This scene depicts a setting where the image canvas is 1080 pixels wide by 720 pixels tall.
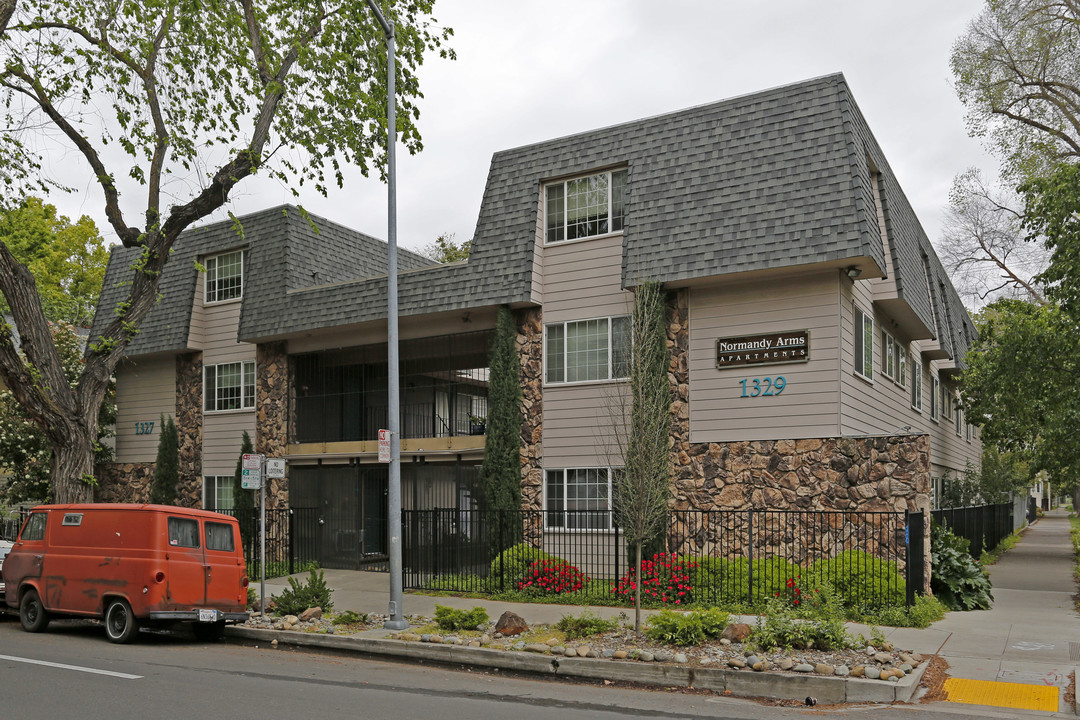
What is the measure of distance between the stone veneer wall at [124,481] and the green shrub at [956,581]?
20865 mm

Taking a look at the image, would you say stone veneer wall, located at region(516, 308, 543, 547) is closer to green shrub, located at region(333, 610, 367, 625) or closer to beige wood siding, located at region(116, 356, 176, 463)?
green shrub, located at region(333, 610, 367, 625)

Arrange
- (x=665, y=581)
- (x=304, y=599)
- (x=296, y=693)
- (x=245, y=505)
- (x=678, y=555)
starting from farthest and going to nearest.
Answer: (x=245, y=505) < (x=678, y=555) < (x=665, y=581) < (x=304, y=599) < (x=296, y=693)

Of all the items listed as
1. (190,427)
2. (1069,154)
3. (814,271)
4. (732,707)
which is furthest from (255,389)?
(1069,154)

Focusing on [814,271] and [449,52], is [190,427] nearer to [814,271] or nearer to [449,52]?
[449,52]

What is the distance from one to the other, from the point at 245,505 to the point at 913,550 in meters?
16.6

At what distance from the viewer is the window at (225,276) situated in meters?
24.6

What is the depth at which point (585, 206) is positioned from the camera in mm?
18656

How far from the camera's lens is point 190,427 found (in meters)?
25.1

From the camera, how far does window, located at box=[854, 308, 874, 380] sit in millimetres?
16766

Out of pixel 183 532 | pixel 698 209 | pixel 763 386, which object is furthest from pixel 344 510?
pixel 698 209

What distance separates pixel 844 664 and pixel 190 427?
20.5m

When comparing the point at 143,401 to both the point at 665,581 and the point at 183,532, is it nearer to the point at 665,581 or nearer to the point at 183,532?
the point at 183,532

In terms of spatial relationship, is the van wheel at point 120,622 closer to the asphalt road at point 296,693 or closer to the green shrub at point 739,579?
the asphalt road at point 296,693

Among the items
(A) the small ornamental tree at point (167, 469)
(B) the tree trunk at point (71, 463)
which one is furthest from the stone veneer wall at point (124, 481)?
(B) the tree trunk at point (71, 463)
